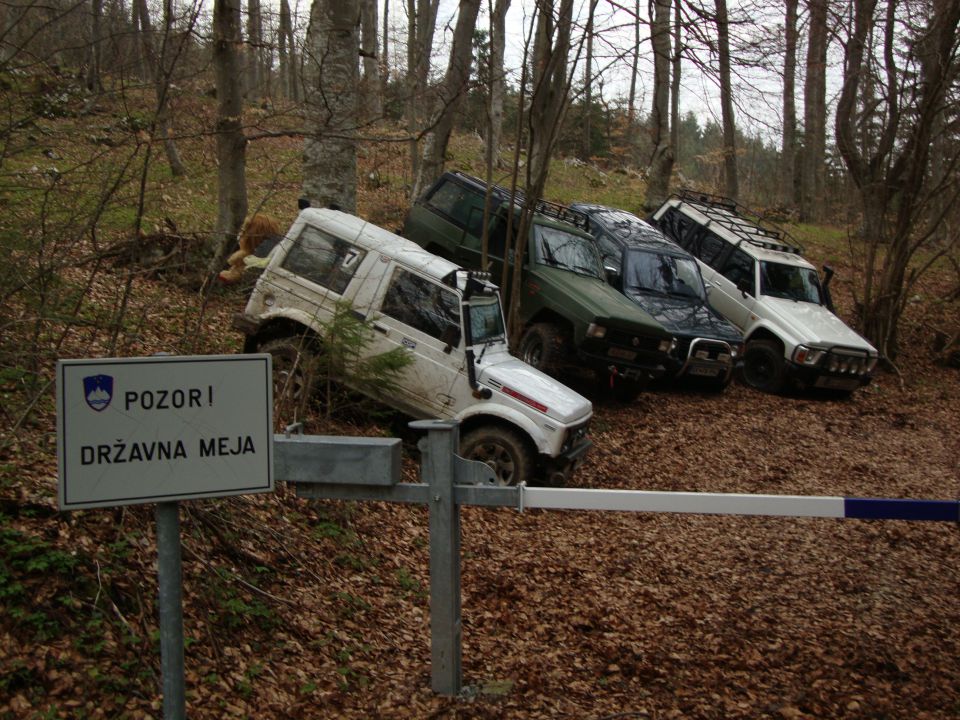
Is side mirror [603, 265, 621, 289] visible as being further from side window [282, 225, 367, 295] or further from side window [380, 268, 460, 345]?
side window [282, 225, 367, 295]

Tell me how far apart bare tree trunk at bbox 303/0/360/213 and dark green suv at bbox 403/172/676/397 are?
182 cm

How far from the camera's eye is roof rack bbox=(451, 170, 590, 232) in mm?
12625

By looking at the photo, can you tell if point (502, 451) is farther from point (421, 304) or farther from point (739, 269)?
point (739, 269)

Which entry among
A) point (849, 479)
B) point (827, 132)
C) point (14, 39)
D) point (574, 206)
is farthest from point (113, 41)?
point (827, 132)

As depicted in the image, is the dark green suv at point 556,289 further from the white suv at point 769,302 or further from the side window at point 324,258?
the side window at point 324,258

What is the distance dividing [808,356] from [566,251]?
4.43 meters

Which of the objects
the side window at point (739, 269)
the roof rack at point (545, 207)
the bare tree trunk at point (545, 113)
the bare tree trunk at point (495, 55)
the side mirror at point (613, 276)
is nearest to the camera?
the bare tree trunk at point (545, 113)

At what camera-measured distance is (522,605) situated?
6148 mm

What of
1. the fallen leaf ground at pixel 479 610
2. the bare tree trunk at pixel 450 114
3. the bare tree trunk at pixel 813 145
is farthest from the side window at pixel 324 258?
the bare tree trunk at pixel 813 145

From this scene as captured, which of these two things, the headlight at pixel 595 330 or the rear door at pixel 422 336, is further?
the headlight at pixel 595 330

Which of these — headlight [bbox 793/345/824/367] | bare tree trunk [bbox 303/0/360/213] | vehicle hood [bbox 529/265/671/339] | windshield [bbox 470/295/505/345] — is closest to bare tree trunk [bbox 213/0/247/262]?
bare tree trunk [bbox 303/0/360/213]

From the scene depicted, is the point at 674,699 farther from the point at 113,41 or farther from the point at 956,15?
the point at 956,15

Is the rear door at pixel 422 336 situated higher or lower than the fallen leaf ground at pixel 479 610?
higher

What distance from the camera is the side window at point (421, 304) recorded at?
8.62 m
